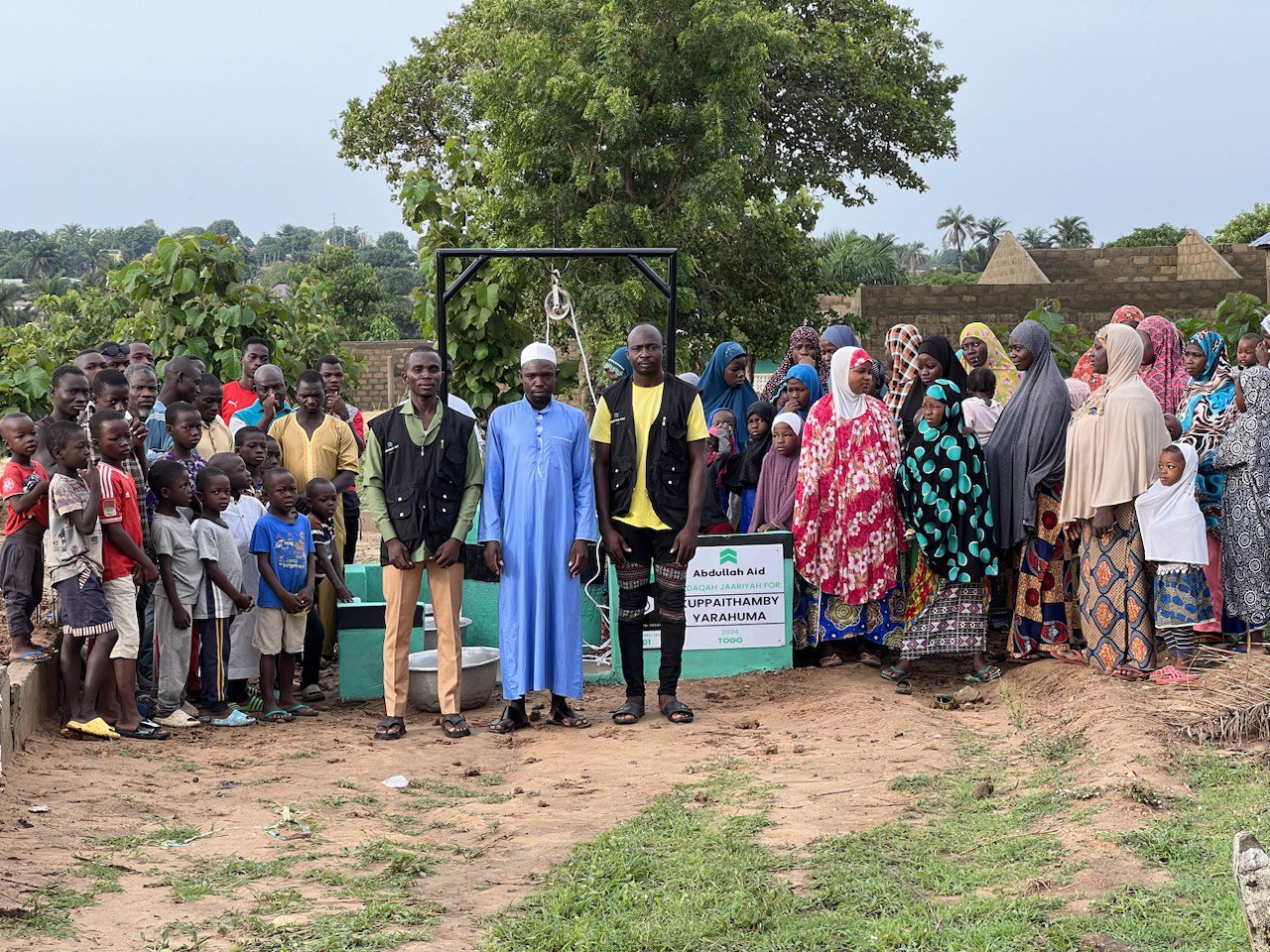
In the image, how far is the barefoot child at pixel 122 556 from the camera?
21.2ft

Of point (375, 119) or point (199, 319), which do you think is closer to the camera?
point (199, 319)

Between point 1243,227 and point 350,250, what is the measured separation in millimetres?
25851

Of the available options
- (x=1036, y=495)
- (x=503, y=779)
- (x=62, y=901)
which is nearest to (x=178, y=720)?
(x=503, y=779)

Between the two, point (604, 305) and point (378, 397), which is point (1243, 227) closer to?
point (378, 397)

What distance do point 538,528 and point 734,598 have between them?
1.64 metres

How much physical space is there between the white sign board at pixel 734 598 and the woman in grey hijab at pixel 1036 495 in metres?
1.33

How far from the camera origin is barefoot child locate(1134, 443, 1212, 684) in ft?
23.7

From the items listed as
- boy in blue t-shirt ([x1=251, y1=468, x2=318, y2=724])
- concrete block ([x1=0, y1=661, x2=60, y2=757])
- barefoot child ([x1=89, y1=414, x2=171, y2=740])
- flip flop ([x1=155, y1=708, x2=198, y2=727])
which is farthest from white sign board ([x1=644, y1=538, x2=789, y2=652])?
concrete block ([x1=0, y1=661, x2=60, y2=757])

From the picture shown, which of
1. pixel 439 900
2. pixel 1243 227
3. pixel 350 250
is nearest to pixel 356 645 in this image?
pixel 439 900

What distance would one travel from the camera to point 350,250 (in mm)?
41156

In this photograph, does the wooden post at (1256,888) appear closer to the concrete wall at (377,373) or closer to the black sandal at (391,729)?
the black sandal at (391,729)

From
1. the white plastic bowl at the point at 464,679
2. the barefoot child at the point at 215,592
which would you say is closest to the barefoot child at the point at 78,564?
the barefoot child at the point at 215,592

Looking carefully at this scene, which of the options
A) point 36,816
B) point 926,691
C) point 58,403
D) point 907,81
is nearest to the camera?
point 36,816

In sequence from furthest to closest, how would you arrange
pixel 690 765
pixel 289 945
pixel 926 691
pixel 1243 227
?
pixel 1243 227 → pixel 926 691 → pixel 690 765 → pixel 289 945
